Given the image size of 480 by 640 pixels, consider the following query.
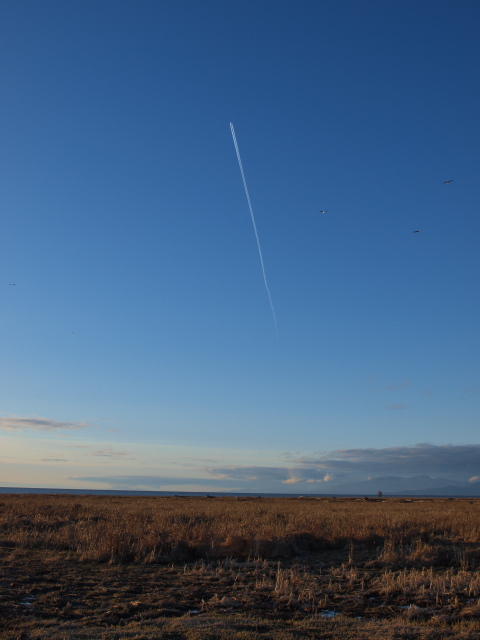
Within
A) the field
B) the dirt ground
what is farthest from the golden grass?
the dirt ground

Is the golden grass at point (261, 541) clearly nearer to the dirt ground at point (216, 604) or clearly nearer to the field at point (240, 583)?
the field at point (240, 583)

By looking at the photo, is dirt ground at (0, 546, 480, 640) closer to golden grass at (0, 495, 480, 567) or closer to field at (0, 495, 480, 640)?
field at (0, 495, 480, 640)

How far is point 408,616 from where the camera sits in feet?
28.2

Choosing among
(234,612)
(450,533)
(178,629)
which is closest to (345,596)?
(234,612)

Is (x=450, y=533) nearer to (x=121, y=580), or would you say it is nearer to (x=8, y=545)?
(x=121, y=580)

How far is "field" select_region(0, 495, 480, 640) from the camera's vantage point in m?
7.75

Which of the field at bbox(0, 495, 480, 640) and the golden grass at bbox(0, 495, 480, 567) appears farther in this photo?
the golden grass at bbox(0, 495, 480, 567)

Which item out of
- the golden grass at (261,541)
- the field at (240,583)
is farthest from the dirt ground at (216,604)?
the golden grass at (261,541)

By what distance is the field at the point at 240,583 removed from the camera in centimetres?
775

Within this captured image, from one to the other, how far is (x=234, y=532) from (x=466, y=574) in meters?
7.76

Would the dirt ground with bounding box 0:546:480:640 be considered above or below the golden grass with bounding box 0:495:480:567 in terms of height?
below

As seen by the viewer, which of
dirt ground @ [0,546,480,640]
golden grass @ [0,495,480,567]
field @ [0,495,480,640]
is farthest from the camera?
golden grass @ [0,495,480,567]

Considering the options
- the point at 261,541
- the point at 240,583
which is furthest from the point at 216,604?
the point at 261,541

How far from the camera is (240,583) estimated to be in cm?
1136
